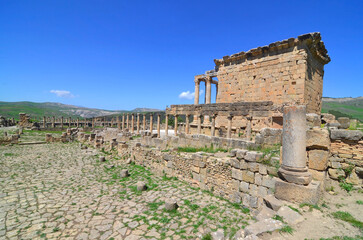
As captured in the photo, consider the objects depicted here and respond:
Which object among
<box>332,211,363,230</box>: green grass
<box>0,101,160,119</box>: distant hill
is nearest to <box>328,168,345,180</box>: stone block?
<box>332,211,363,230</box>: green grass

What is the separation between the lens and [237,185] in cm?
607

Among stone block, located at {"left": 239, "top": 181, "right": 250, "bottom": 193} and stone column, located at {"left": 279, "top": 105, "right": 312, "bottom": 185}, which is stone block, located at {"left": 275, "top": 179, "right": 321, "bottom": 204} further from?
stone block, located at {"left": 239, "top": 181, "right": 250, "bottom": 193}

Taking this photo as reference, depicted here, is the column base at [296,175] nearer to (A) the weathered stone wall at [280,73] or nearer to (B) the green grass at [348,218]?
(B) the green grass at [348,218]

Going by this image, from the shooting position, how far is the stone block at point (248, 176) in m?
5.74

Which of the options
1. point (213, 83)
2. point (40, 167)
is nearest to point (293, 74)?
point (213, 83)

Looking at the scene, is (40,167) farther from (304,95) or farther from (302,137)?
(304,95)

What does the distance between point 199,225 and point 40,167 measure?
32.1 feet

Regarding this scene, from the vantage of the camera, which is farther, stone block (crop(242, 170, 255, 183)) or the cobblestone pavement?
stone block (crop(242, 170, 255, 183))

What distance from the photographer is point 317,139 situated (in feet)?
16.4

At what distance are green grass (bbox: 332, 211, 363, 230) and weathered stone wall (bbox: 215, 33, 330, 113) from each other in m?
10.3

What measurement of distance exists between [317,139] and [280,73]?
34.4 feet

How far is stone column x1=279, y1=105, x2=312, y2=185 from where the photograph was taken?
4711mm

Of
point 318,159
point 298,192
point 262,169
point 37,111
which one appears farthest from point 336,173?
point 37,111

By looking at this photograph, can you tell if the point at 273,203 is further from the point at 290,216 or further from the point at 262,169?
the point at 262,169
